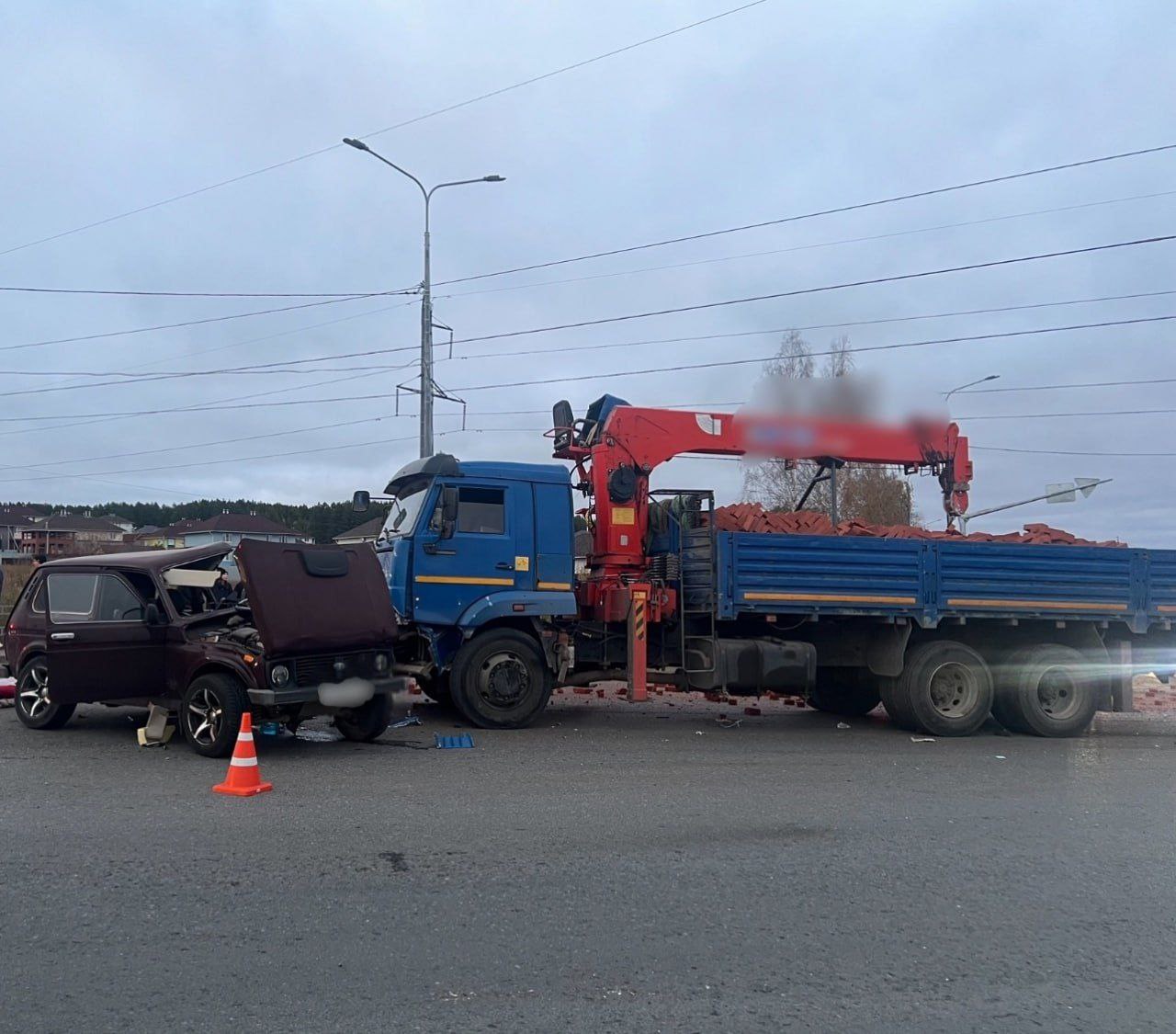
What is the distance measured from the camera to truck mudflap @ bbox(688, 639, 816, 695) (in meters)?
11.6

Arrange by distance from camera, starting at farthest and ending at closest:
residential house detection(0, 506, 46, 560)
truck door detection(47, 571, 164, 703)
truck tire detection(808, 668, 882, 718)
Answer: residential house detection(0, 506, 46, 560)
truck tire detection(808, 668, 882, 718)
truck door detection(47, 571, 164, 703)

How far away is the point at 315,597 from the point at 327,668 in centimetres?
67

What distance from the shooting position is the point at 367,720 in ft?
34.0

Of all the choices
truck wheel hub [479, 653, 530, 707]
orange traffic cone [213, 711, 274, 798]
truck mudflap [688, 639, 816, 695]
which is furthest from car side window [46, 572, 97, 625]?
truck mudflap [688, 639, 816, 695]

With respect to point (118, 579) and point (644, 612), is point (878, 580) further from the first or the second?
point (118, 579)

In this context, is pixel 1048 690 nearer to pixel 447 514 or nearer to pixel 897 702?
pixel 897 702

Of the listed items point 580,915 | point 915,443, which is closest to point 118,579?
point 580,915

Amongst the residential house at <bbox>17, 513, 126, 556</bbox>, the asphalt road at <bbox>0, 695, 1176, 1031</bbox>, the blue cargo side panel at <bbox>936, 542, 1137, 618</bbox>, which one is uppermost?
the residential house at <bbox>17, 513, 126, 556</bbox>

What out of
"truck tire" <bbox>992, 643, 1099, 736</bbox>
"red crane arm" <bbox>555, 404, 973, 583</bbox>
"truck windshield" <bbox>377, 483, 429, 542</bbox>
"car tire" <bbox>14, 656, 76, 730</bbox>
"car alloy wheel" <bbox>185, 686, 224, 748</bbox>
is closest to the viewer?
"car alloy wheel" <bbox>185, 686, 224, 748</bbox>

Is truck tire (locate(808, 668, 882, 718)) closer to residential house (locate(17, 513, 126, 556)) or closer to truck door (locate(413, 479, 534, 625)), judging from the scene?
truck door (locate(413, 479, 534, 625))

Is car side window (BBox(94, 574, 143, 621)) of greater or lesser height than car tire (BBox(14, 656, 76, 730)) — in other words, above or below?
above

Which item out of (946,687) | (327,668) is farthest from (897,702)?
(327,668)

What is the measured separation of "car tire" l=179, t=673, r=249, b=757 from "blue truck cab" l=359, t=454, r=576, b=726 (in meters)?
2.24

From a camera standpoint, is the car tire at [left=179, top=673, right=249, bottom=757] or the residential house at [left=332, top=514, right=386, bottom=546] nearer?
the car tire at [left=179, top=673, right=249, bottom=757]
